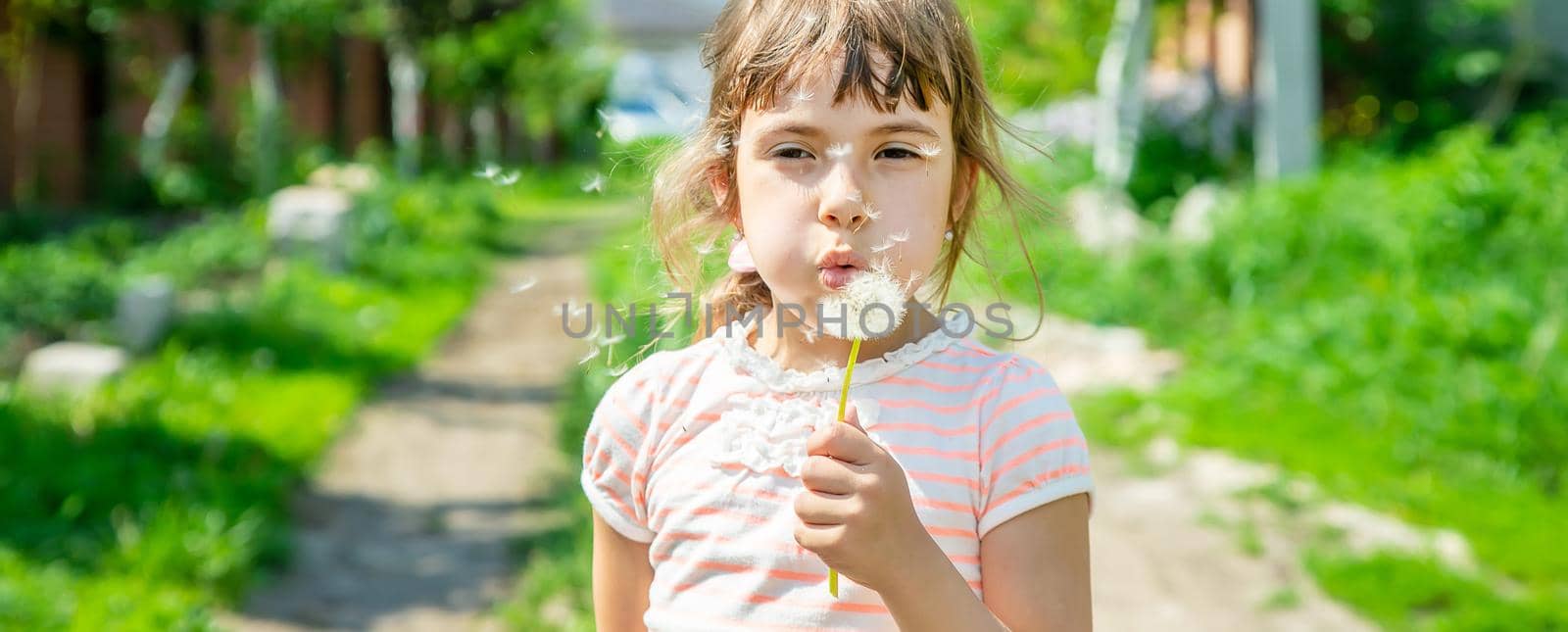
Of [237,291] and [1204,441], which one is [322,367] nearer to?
[237,291]

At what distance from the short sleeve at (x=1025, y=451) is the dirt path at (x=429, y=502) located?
1.80 meters

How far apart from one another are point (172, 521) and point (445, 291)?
579cm

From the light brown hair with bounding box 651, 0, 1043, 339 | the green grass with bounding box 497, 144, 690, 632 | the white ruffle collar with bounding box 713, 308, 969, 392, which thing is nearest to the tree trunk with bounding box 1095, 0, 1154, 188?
the green grass with bounding box 497, 144, 690, 632

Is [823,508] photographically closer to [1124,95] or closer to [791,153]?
[791,153]

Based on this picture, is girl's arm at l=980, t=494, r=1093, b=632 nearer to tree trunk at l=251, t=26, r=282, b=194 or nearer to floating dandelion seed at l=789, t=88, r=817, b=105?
floating dandelion seed at l=789, t=88, r=817, b=105

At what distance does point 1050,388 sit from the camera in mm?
1367

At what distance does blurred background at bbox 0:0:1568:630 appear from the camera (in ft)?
13.0

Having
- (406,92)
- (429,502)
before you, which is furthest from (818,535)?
(406,92)

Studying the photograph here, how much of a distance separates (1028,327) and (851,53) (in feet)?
18.8

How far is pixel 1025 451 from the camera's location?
1321mm

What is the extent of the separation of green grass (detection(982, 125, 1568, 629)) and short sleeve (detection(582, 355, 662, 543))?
259cm

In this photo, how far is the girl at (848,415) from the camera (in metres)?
1.23

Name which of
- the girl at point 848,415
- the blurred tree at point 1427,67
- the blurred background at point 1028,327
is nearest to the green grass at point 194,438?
the blurred background at point 1028,327

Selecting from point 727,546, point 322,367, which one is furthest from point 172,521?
point 727,546
